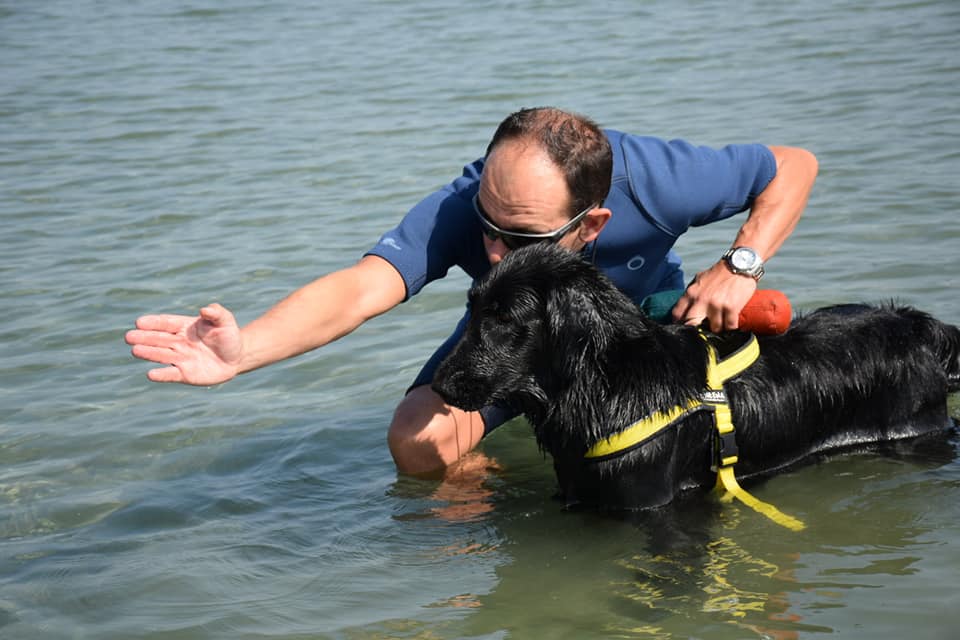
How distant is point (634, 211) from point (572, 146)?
568 millimetres

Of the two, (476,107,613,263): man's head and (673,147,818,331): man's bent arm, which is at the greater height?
(476,107,613,263): man's head

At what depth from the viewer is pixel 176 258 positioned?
8602mm

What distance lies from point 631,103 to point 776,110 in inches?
62.3

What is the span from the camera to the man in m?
4.14

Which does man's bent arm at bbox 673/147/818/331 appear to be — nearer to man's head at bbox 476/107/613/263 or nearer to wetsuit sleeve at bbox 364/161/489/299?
man's head at bbox 476/107/613/263

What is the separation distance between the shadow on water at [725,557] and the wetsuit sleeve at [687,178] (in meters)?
1.20

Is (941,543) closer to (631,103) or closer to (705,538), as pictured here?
(705,538)

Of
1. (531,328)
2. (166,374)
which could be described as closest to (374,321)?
(531,328)

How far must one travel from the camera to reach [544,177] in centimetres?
430

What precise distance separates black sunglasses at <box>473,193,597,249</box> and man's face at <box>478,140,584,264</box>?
15 millimetres

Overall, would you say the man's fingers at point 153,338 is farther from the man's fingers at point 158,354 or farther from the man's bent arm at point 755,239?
the man's bent arm at point 755,239

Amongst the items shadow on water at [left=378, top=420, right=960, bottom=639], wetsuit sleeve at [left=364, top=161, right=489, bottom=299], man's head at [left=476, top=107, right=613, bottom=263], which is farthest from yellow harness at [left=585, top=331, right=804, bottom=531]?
wetsuit sleeve at [left=364, top=161, right=489, bottom=299]

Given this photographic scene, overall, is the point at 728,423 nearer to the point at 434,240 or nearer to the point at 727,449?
the point at 727,449

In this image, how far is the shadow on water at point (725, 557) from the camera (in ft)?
12.4
